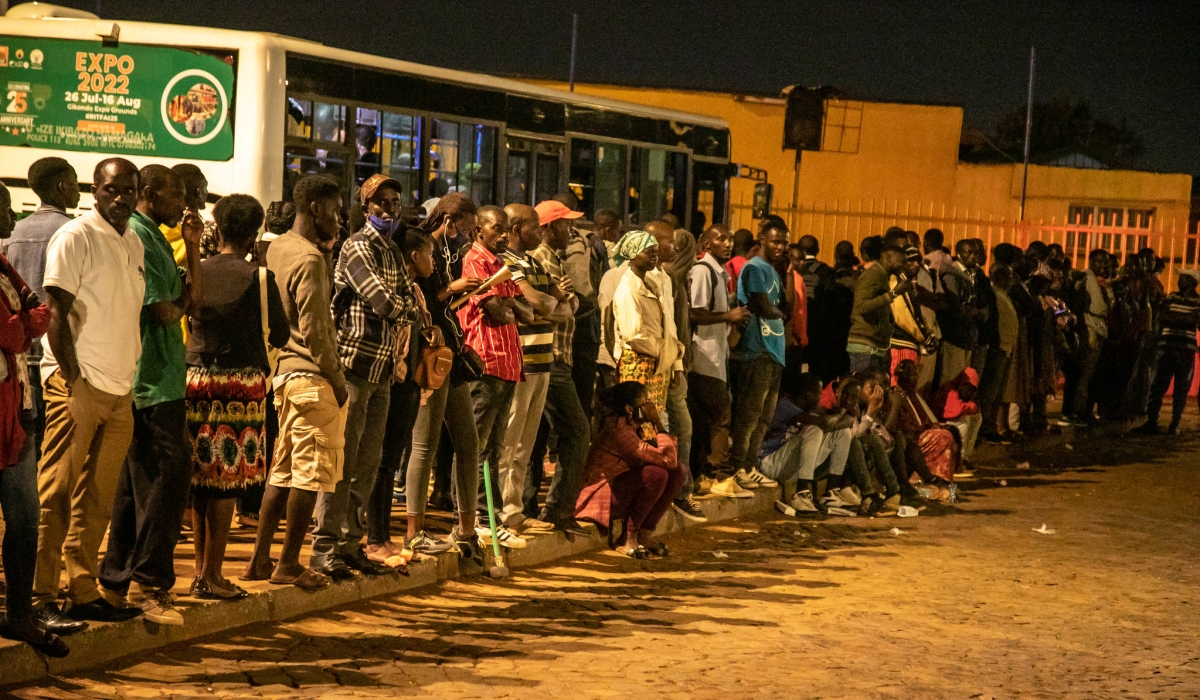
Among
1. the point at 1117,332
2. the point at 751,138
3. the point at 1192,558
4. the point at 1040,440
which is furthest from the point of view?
the point at 751,138

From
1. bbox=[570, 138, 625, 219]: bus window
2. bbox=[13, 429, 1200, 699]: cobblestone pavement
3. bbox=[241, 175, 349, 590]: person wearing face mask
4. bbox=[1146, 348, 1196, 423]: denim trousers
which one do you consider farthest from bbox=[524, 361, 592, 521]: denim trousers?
bbox=[1146, 348, 1196, 423]: denim trousers

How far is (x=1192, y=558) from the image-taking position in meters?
10.7

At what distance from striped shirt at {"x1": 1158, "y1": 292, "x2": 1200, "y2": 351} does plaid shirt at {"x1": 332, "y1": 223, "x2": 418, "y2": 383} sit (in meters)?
13.3

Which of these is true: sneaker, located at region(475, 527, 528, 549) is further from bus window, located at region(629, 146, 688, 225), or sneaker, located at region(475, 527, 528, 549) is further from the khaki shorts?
bus window, located at region(629, 146, 688, 225)

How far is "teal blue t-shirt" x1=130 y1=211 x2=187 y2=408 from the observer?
21.1ft

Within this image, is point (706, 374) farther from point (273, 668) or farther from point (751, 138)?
point (751, 138)

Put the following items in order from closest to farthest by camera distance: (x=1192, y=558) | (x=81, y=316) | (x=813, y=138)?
(x=81, y=316), (x=1192, y=558), (x=813, y=138)

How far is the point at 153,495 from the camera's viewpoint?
6.48m

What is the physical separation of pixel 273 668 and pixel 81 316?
66.0 inches

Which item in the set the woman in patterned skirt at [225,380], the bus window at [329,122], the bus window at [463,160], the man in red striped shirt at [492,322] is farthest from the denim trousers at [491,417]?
the bus window at [463,160]

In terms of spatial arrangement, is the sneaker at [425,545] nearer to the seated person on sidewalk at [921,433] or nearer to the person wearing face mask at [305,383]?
the person wearing face mask at [305,383]

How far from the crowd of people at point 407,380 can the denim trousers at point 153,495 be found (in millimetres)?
12

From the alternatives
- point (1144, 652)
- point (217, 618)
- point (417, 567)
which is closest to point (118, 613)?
point (217, 618)

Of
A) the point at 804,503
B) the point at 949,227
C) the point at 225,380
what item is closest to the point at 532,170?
the point at 804,503
